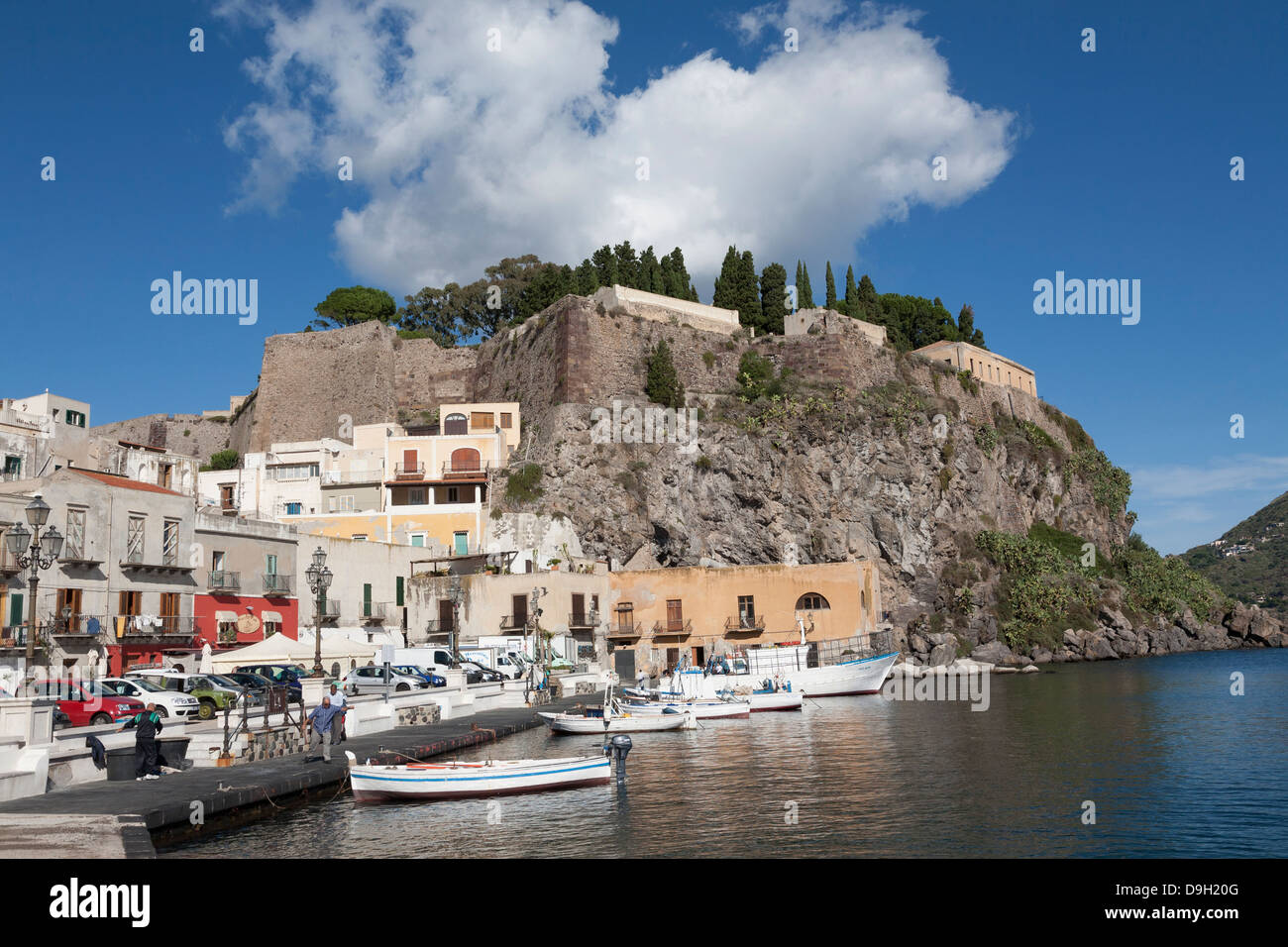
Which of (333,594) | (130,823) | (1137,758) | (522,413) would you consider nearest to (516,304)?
(522,413)

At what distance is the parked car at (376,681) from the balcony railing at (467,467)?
20276 mm

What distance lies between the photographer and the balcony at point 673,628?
4728 centimetres

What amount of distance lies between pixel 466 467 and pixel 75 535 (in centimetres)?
2485

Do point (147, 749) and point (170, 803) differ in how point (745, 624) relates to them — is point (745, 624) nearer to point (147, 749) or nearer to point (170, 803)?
point (147, 749)

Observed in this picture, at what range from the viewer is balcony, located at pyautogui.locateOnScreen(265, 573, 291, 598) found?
121 feet

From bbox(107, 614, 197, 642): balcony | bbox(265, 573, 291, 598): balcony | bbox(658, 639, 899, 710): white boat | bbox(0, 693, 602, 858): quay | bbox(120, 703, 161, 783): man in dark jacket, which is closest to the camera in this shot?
bbox(0, 693, 602, 858): quay

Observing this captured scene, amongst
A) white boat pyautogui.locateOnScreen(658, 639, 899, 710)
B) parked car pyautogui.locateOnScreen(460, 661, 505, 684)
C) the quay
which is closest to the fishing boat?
white boat pyautogui.locateOnScreen(658, 639, 899, 710)

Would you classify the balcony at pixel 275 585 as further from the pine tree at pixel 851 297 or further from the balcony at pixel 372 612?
the pine tree at pixel 851 297

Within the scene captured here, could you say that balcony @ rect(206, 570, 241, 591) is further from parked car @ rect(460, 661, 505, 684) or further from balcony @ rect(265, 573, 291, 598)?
parked car @ rect(460, 661, 505, 684)

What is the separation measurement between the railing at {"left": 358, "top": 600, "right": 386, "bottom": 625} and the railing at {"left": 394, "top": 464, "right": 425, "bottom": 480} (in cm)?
1012

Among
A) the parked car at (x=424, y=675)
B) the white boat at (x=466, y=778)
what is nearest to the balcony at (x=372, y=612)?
the parked car at (x=424, y=675)
